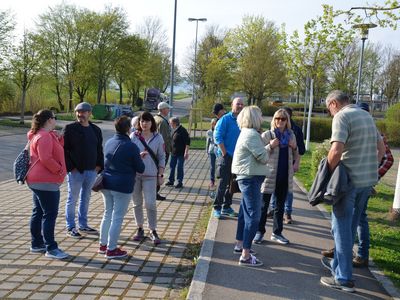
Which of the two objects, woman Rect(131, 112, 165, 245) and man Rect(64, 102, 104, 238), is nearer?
woman Rect(131, 112, 165, 245)

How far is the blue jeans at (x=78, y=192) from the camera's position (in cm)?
608

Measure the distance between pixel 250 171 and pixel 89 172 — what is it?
2.53 metres

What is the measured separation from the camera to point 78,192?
6.17 metres

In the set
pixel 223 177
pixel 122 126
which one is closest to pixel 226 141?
pixel 223 177

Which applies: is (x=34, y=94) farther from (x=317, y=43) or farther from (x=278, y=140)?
(x=278, y=140)

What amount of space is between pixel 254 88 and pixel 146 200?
32333 millimetres

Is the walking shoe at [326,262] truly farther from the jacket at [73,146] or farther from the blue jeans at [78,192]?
the jacket at [73,146]

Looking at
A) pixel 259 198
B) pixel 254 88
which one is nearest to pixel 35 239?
pixel 259 198

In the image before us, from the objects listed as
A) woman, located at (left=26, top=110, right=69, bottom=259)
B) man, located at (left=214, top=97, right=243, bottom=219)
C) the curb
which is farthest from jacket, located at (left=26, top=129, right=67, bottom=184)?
the curb

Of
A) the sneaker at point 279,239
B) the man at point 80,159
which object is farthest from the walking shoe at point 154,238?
the sneaker at point 279,239

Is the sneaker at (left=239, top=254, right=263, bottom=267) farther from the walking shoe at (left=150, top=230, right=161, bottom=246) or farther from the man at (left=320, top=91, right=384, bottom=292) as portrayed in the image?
the walking shoe at (left=150, top=230, right=161, bottom=246)

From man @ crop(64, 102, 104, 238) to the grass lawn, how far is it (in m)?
3.98

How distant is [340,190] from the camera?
14.1ft

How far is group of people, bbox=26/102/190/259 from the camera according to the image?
16.8ft
